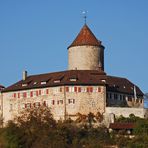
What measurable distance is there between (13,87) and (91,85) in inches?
532

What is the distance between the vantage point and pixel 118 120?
100688 mm

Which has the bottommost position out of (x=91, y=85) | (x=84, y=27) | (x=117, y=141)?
(x=117, y=141)

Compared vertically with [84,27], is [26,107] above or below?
below

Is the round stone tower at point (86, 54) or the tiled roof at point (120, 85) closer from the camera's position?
the tiled roof at point (120, 85)

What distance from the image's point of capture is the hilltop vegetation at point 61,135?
90.4m

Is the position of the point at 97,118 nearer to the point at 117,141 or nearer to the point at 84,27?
the point at 117,141

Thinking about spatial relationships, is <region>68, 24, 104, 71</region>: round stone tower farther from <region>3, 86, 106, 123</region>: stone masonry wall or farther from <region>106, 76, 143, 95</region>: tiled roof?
<region>3, 86, 106, 123</region>: stone masonry wall

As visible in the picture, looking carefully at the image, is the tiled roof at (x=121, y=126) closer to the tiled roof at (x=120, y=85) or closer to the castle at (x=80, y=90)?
the castle at (x=80, y=90)

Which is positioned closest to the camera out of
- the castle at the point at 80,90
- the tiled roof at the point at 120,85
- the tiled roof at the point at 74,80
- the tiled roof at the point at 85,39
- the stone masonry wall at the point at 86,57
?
the castle at the point at 80,90

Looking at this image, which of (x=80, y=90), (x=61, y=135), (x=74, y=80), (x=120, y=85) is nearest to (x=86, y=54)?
(x=120, y=85)

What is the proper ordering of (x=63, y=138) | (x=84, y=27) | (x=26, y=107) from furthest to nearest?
1. (x=84, y=27)
2. (x=26, y=107)
3. (x=63, y=138)

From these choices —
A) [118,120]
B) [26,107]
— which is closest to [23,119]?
[26,107]

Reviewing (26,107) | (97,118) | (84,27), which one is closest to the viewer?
(97,118)

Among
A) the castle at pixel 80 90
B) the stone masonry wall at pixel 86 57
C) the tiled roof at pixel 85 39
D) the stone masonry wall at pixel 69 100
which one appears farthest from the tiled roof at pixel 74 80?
the tiled roof at pixel 85 39
